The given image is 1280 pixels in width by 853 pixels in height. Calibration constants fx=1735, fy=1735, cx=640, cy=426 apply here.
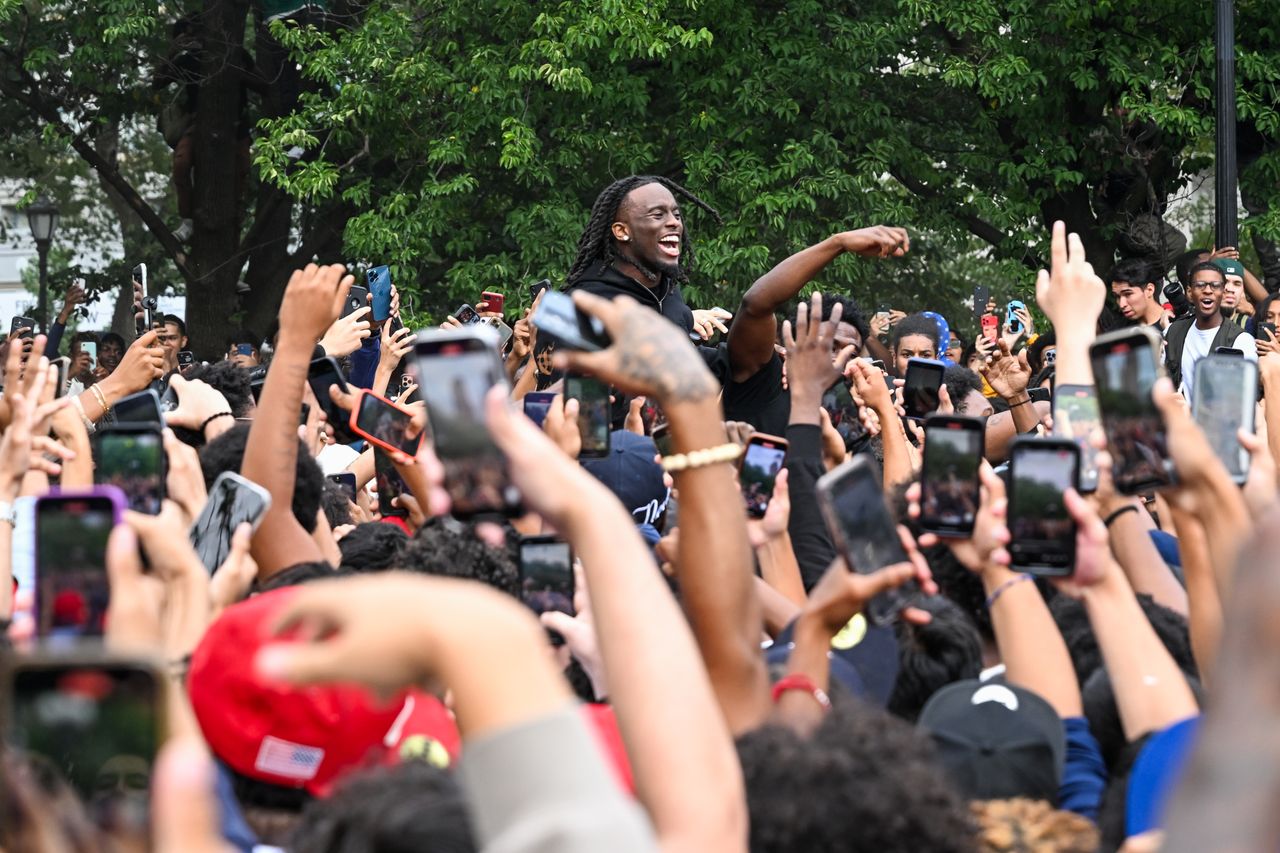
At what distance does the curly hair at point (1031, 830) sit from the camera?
2508 millimetres

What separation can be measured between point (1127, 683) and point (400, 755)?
120 centimetres

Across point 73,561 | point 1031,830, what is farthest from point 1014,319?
point 73,561

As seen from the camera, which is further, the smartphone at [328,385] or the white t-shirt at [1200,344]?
the white t-shirt at [1200,344]

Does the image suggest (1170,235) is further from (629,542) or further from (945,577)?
(629,542)

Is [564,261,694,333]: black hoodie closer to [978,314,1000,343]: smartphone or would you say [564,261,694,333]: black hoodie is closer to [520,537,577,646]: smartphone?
[978,314,1000,343]: smartphone

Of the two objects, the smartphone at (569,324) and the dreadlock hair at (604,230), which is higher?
the dreadlock hair at (604,230)

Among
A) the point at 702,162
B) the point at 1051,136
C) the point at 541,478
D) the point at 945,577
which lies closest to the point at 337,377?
the point at 945,577

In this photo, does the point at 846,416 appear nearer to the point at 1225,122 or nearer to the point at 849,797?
the point at 849,797

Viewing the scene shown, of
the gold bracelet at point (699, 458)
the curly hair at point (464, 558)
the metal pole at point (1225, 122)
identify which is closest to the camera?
the gold bracelet at point (699, 458)

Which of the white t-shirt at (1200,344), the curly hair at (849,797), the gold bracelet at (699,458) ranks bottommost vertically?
the curly hair at (849,797)

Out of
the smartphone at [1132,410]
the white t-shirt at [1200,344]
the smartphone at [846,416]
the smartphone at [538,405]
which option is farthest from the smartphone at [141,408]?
the white t-shirt at [1200,344]

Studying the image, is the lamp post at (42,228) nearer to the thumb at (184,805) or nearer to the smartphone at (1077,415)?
the smartphone at (1077,415)

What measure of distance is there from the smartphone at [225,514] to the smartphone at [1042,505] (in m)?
1.50

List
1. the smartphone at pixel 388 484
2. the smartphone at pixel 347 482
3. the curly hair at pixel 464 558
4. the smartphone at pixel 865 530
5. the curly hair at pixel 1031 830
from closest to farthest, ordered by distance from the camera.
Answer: the curly hair at pixel 1031 830, the smartphone at pixel 865 530, the curly hair at pixel 464 558, the smartphone at pixel 388 484, the smartphone at pixel 347 482
